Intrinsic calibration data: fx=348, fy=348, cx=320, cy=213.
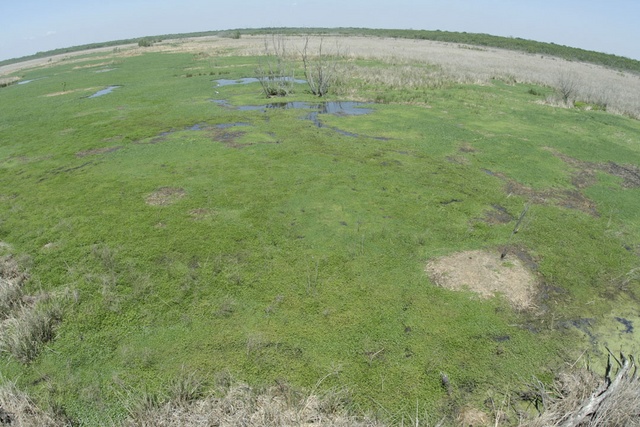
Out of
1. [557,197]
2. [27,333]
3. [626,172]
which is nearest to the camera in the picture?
[27,333]

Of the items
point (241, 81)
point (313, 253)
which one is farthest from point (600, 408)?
point (241, 81)

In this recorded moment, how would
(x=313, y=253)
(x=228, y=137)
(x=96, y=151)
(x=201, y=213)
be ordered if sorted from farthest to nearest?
(x=228, y=137)
(x=96, y=151)
(x=201, y=213)
(x=313, y=253)

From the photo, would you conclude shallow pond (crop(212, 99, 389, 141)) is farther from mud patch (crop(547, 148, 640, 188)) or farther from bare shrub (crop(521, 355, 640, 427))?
bare shrub (crop(521, 355, 640, 427))

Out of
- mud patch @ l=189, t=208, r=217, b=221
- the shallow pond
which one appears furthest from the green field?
the shallow pond

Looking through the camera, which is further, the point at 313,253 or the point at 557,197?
the point at 557,197

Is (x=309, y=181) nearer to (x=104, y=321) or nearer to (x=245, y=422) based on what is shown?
(x=104, y=321)

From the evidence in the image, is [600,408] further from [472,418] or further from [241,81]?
[241,81]
